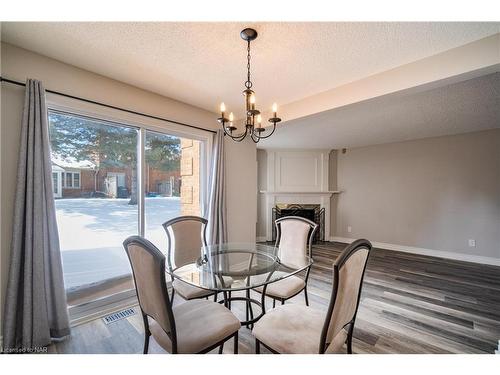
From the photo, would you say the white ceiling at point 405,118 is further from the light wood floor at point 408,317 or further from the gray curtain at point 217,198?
the light wood floor at point 408,317

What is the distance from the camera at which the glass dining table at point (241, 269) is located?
1590mm

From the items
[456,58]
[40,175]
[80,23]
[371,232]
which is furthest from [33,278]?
[371,232]

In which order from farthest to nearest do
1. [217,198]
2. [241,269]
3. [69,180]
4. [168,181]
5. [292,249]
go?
[217,198], [168,181], [292,249], [69,180], [241,269]

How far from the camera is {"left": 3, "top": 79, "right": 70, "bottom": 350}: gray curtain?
1.63 meters

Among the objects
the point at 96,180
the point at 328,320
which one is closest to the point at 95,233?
the point at 96,180

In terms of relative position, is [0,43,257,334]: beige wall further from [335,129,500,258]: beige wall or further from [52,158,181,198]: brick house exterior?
[335,129,500,258]: beige wall

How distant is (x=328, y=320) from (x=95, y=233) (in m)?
2.46

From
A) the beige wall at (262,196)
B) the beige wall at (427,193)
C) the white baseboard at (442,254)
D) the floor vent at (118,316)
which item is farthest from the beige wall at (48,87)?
the white baseboard at (442,254)

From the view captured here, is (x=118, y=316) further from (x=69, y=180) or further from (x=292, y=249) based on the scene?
(x=292, y=249)

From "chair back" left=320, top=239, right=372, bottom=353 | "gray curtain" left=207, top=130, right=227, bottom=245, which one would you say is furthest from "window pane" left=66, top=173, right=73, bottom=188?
"chair back" left=320, top=239, right=372, bottom=353

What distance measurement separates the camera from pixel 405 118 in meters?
3.29

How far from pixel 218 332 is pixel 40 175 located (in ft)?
6.07

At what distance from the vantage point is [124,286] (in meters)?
2.47

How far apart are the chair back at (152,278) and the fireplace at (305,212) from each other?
452cm
